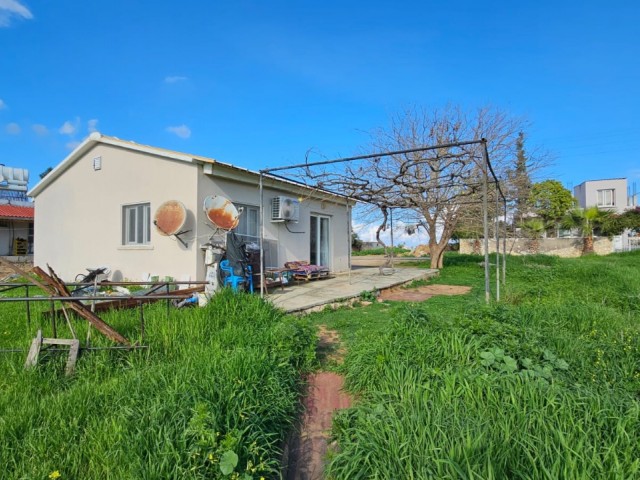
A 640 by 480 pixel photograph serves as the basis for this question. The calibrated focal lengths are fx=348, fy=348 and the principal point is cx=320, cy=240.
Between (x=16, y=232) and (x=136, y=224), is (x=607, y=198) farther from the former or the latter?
(x=16, y=232)

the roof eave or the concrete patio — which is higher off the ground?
the roof eave

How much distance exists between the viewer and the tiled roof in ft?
53.2

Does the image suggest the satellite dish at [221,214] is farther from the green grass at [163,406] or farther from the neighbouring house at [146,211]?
the green grass at [163,406]

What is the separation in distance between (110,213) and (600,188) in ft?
154

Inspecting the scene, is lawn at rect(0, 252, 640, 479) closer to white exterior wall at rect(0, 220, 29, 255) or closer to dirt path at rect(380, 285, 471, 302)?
dirt path at rect(380, 285, 471, 302)

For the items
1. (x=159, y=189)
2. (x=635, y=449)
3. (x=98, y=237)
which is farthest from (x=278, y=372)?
(x=98, y=237)

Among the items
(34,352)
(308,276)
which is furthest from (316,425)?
(308,276)

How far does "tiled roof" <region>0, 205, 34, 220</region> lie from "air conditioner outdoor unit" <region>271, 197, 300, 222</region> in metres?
14.3

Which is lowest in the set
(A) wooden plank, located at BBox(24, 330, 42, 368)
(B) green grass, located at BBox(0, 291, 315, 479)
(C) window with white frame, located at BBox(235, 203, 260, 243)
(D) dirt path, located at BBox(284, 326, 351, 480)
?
(D) dirt path, located at BBox(284, 326, 351, 480)

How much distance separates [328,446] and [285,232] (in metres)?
8.10

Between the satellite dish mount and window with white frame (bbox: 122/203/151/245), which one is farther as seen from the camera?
window with white frame (bbox: 122/203/151/245)

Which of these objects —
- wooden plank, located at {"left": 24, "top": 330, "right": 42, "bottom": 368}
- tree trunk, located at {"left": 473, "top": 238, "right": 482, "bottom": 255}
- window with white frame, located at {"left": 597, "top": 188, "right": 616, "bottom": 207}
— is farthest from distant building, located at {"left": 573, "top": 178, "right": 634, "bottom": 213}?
wooden plank, located at {"left": 24, "top": 330, "right": 42, "bottom": 368}

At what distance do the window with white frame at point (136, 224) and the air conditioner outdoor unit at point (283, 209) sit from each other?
10.7 ft

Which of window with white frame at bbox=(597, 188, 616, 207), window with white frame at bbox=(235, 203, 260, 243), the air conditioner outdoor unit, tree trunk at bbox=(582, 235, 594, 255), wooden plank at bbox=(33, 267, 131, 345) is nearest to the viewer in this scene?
wooden plank at bbox=(33, 267, 131, 345)
